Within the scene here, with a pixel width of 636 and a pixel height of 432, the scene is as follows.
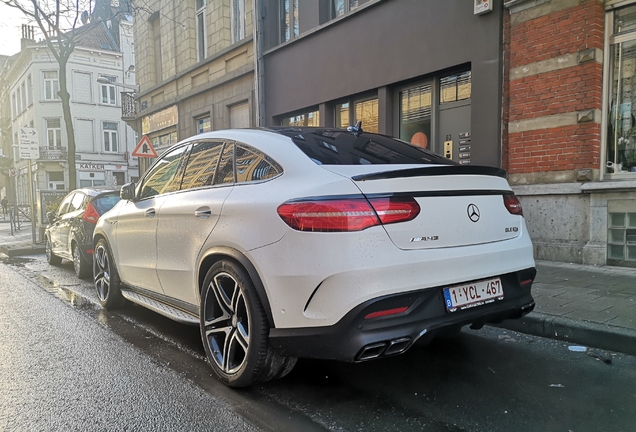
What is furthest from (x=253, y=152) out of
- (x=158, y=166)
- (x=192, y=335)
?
(x=192, y=335)

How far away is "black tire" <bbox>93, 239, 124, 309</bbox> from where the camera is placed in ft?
16.5

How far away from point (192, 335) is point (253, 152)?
2.00 meters

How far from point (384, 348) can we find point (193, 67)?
15663mm

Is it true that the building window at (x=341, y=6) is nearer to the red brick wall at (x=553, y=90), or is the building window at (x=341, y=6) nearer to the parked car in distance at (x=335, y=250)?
the red brick wall at (x=553, y=90)

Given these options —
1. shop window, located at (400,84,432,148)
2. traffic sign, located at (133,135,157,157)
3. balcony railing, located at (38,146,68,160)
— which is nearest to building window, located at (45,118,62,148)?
balcony railing, located at (38,146,68,160)

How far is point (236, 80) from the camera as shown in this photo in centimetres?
1410

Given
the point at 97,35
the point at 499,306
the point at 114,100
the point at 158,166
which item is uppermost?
the point at 97,35

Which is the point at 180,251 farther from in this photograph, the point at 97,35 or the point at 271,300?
the point at 97,35

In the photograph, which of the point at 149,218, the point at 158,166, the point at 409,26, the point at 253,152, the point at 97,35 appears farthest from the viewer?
the point at 97,35

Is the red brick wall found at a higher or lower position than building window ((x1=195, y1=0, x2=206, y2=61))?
lower

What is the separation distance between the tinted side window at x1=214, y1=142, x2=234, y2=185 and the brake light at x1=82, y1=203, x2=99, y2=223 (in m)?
4.64

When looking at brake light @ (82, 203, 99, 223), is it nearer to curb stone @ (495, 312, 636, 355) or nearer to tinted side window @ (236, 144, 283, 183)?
tinted side window @ (236, 144, 283, 183)

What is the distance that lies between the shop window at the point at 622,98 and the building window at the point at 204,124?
1221 cm

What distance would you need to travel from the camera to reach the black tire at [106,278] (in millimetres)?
5031
